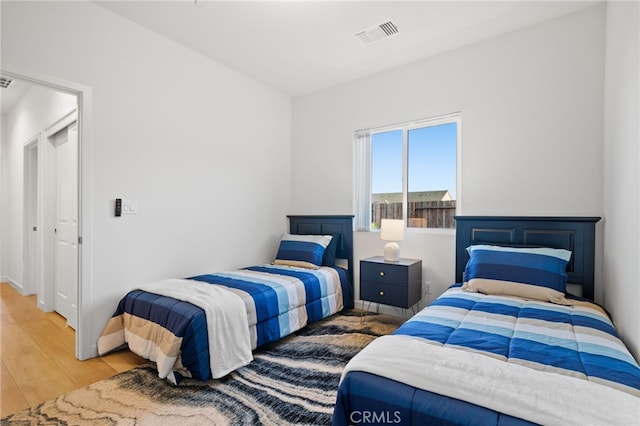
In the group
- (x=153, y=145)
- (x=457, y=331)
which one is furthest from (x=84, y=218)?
(x=457, y=331)

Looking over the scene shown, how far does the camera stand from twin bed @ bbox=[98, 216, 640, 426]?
108cm

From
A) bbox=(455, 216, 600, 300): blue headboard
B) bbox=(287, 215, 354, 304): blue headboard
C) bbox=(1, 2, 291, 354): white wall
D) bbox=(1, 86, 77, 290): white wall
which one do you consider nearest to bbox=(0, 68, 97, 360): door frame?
bbox=(1, 2, 291, 354): white wall

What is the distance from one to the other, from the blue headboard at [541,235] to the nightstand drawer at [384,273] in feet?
1.75

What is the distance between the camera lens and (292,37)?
2951 mm

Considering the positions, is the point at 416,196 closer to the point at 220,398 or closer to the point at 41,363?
the point at 220,398

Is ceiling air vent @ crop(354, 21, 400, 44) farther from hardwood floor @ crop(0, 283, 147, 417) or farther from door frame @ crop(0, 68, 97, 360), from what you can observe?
hardwood floor @ crop(0, 283, 147, 417)

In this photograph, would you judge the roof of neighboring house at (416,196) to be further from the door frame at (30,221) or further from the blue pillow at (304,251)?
the door frame at (30,221)

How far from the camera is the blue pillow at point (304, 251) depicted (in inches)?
140

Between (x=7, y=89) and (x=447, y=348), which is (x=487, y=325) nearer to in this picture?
(x=447, y=348)

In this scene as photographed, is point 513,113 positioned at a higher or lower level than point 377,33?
lower

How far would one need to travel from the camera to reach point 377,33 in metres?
2.86

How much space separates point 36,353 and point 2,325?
107cm

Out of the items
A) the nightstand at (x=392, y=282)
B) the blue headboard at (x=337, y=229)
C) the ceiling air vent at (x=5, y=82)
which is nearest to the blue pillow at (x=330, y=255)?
the blue headboard at (x=337, y=229)

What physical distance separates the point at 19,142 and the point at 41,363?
3662 millimetres
